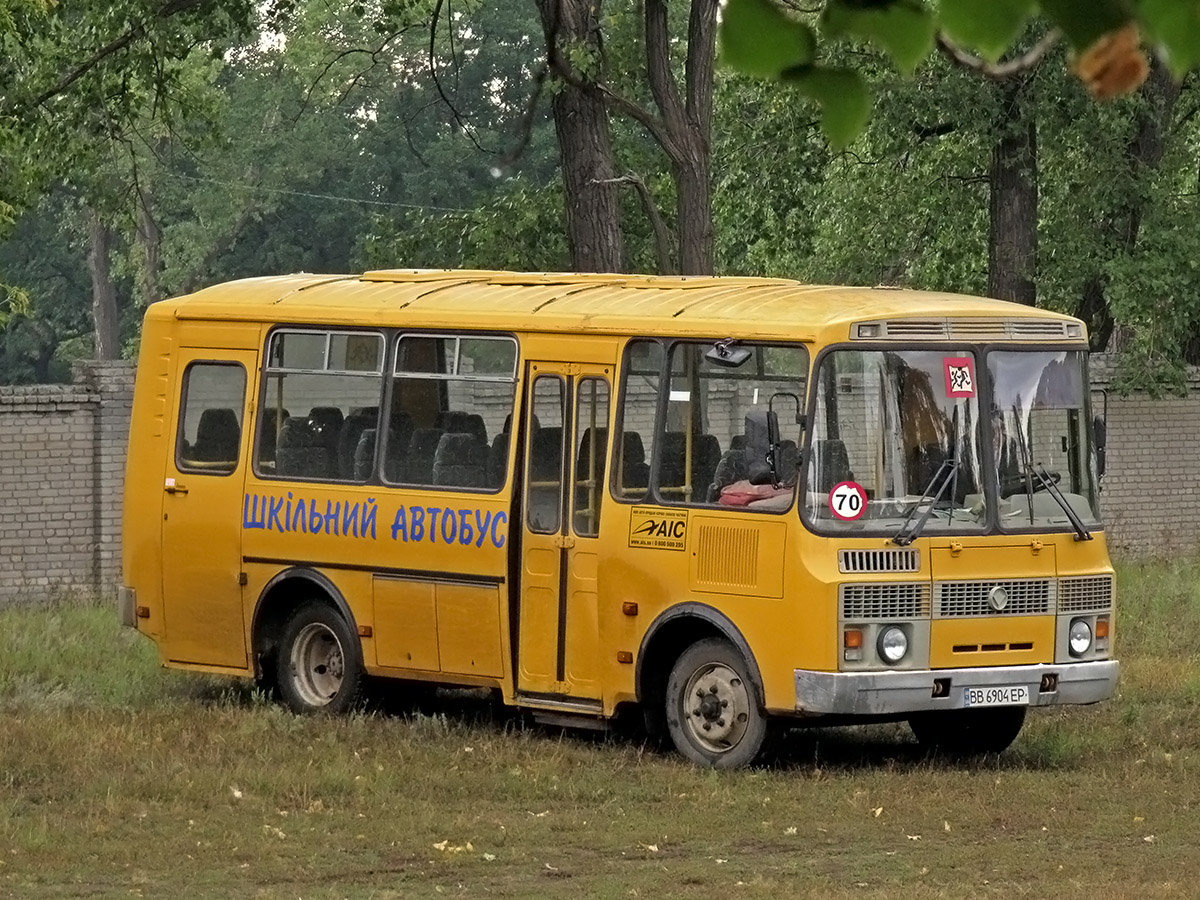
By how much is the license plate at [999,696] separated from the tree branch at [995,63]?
8198 mm

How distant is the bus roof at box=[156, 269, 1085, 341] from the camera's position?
37.9 feet

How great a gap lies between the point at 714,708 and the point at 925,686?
105cm

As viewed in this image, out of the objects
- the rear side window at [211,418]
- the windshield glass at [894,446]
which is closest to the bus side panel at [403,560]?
the rear side window at [211,418]

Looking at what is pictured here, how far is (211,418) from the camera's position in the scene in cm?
1408

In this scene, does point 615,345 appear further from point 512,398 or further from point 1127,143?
point 1127,143

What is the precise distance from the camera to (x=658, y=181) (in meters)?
28.6

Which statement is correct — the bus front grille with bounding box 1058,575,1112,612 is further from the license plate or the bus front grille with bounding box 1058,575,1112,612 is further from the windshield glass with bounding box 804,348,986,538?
the windshield glass with bounding box 804,348,986,538

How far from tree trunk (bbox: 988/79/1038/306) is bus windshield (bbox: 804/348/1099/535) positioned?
14102 millimetres

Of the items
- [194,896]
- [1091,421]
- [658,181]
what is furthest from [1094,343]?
[194,896]

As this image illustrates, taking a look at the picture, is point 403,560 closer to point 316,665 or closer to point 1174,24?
point 316,665

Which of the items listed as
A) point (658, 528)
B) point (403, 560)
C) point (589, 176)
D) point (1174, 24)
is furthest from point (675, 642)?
point (1174, 24)

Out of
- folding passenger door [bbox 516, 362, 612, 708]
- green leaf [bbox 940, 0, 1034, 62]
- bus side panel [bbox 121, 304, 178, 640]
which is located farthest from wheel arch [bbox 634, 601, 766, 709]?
green leaf [bbox 940, 0, 1034, 62]

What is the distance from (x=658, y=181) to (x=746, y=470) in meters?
17.4

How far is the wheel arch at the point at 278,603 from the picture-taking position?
13312 millimetres
